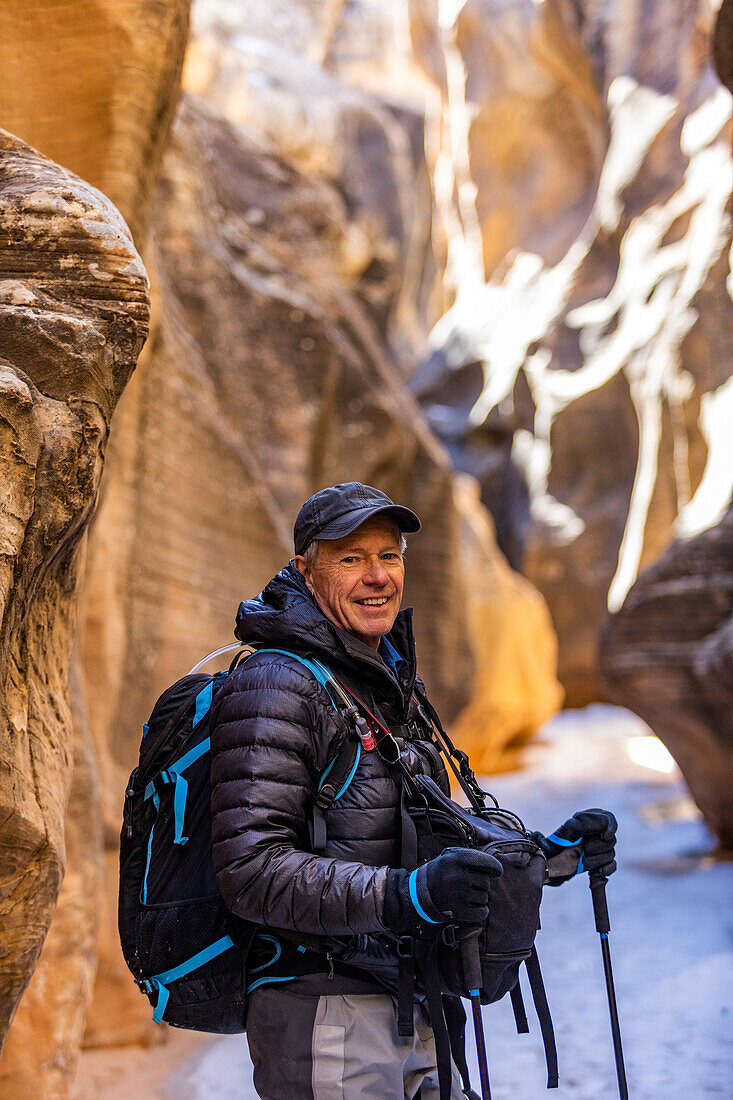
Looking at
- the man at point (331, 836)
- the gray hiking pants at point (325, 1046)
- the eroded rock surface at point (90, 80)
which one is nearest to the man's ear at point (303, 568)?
the man at point (331, 836)

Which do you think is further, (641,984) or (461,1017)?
(641,984)

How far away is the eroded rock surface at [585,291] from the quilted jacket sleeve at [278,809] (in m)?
15.3

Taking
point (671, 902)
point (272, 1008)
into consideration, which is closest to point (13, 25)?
point (272, 1008)

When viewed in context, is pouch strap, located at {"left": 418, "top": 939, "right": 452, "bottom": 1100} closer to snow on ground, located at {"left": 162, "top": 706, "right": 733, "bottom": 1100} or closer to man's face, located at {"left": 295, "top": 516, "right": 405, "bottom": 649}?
man's face, located at {"left": 295, "top": 516, "right": 405, "bottom": 649}

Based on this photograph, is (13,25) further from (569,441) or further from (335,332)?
(569,441)

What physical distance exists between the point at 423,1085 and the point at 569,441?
19530mm

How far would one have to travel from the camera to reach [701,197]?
1817cm

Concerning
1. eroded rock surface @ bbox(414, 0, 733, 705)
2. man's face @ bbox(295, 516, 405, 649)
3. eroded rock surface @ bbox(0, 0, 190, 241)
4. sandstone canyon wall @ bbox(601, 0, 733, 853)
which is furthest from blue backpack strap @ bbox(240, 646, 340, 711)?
eroded rock surface @ bbox(414, 0, 733, 705)

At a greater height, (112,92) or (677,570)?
(112,92)

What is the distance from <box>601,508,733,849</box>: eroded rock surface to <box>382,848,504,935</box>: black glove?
519 centimetres

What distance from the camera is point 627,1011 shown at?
4.50m

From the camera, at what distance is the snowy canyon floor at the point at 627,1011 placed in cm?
377

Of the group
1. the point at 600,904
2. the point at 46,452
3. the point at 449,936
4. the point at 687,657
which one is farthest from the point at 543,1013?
the point at 687,657

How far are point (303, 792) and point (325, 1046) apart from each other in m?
0.48
